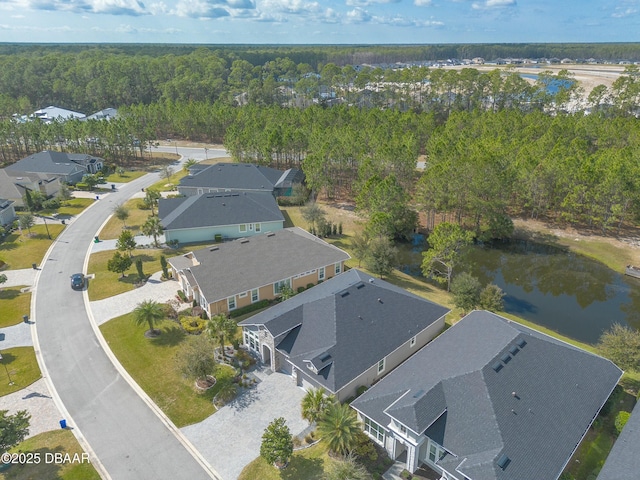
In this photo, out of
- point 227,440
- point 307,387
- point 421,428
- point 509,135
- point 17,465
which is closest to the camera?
point 421,428

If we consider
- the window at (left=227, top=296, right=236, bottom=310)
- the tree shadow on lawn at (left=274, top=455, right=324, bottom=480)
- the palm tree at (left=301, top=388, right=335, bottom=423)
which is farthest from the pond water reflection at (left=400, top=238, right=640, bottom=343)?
the tree shadow on lawn at (left=274, top=455, right=324, bottom=480)

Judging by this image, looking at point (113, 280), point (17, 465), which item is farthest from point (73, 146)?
point (17, 465)

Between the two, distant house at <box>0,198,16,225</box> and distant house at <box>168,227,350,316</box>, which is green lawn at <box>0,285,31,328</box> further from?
distant house at <box>0,198,16,225</box>

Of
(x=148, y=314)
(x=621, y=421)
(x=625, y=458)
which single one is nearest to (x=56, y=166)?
(x=148, y=314)

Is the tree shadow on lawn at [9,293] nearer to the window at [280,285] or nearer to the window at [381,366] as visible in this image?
the window at [280,285]

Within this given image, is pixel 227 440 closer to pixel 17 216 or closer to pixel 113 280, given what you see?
pixel 113 280
